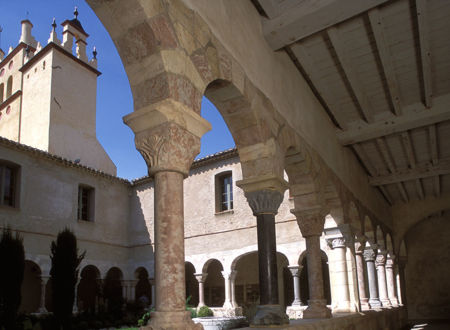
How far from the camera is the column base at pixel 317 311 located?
627cm

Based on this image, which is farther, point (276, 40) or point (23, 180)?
point (23, 180)

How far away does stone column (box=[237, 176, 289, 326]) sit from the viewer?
4801 mm

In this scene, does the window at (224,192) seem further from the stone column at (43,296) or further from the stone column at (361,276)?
the stone column at (361,276)

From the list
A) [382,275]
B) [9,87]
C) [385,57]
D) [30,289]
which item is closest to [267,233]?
[385,57]

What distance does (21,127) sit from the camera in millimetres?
20375

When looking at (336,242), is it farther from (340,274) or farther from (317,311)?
(317,311)

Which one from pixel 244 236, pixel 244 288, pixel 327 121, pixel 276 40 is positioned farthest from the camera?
pixel 244 288

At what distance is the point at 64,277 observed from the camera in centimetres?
1192

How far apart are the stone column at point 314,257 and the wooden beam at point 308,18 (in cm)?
261

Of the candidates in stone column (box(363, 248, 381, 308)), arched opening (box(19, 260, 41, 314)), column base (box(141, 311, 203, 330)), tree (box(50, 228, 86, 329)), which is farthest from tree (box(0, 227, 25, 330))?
stone column (box(363, 248, 381, 308))

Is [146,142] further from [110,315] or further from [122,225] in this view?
[122,225]

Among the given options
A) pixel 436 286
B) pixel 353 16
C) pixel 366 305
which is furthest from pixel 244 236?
pixel 353 16

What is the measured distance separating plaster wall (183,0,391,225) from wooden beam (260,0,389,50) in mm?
173

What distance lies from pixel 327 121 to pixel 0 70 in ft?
69.2
